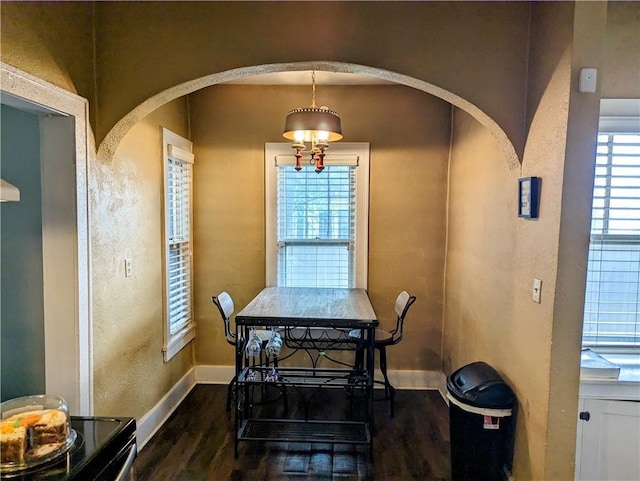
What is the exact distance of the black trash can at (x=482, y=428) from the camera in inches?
81.3

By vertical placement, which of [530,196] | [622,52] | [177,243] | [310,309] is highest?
[622,52]

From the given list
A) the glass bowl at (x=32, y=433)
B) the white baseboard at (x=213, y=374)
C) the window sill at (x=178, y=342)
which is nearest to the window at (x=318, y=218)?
the window sill at (x=178, y=342)

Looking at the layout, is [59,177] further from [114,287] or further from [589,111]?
[589,111]

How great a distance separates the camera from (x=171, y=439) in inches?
108

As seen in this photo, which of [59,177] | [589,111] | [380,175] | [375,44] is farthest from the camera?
[380,175]

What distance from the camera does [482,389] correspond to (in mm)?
2113

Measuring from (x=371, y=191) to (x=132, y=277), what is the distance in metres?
2.11

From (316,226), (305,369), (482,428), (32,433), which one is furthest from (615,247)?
(32,433)

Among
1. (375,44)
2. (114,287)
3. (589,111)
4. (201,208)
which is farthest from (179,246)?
(589,111)

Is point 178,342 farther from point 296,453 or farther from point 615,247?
point 615,247

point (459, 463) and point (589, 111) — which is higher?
point (589, 111)

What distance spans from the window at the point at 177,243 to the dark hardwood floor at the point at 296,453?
636 millimetres

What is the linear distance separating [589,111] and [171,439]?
10.6 ft

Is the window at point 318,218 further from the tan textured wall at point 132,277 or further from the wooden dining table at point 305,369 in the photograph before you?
the tan textured wall at point 132,277
